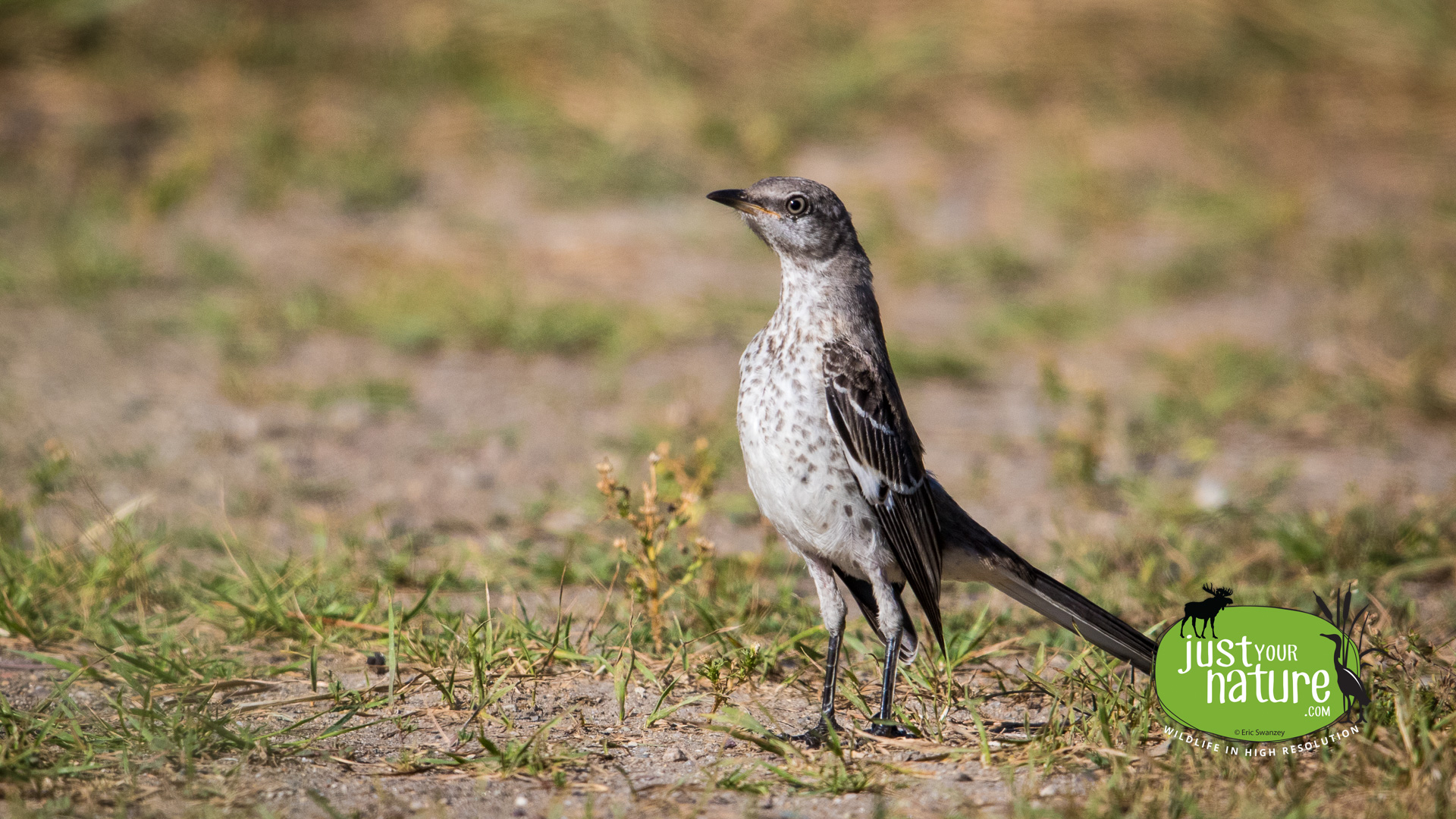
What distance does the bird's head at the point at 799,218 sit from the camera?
3.92m

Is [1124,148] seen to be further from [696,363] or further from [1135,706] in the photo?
[1135,706]

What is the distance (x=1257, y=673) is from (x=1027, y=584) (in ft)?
2.17

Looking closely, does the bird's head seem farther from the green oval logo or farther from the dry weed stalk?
the green oval logo

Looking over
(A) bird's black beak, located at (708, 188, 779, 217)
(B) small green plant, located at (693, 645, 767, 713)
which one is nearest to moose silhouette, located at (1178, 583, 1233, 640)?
(B) small green plant, located at (693, 645, 767, 713)

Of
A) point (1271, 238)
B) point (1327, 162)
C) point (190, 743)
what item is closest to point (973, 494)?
point (190, 743)

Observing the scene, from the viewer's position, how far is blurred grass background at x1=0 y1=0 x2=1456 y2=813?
5281 millimetres

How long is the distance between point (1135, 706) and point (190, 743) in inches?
98.2

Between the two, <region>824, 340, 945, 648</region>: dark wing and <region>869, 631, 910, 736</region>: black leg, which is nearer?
<region>869, 631, 910, 736</region>: black leg

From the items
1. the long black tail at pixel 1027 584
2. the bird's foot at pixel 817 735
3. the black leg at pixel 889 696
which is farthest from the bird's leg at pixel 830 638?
the long black tail at pixel 1027 584

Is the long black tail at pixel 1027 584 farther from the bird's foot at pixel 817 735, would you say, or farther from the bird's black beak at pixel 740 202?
the bird's black beak at pixel 740 202

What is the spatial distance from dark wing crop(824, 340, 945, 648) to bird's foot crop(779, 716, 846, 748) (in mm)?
420

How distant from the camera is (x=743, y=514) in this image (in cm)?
564

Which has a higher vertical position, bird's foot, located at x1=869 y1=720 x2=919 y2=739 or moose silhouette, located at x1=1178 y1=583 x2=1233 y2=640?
moose silhouette, located at x1=1178 y1=583 x2=1233 y2=640

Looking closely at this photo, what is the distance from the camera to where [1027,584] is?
3.74 m
